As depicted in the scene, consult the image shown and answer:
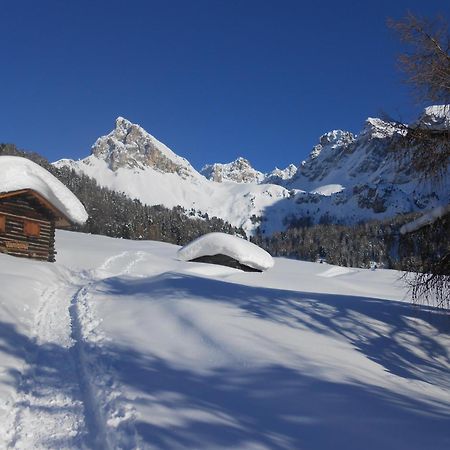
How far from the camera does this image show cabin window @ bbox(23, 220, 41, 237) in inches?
939

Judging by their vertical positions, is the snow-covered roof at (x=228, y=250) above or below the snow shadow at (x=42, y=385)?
above

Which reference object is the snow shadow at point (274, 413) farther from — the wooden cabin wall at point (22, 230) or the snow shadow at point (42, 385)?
the wooden cabin wall at point (22, 230)

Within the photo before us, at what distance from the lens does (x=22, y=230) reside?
23.7 m

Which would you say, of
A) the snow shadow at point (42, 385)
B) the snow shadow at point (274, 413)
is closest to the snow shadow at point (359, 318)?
the snow shadow at point (274, 413)

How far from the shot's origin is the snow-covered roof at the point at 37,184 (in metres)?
21.9

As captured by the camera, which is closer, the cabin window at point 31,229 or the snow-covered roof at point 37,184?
the snow-covered roof at point 37,184

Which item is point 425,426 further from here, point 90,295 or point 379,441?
point 90,295

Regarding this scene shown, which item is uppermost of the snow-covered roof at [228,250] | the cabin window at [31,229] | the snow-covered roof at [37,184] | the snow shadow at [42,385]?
the snow-covered roof at [37,184]

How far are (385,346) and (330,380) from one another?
3.43 metres

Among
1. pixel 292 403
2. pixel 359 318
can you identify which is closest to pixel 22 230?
pixel 359 318

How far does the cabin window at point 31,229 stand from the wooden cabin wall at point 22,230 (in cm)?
11

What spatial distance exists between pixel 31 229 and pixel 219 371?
19.5 meters

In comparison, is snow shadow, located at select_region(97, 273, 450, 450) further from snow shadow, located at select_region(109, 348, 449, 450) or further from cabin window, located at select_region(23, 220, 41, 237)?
cabin window, located at select_region(23, 220, 41, 237)

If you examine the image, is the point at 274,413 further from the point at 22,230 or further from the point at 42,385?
the point at 22,230
